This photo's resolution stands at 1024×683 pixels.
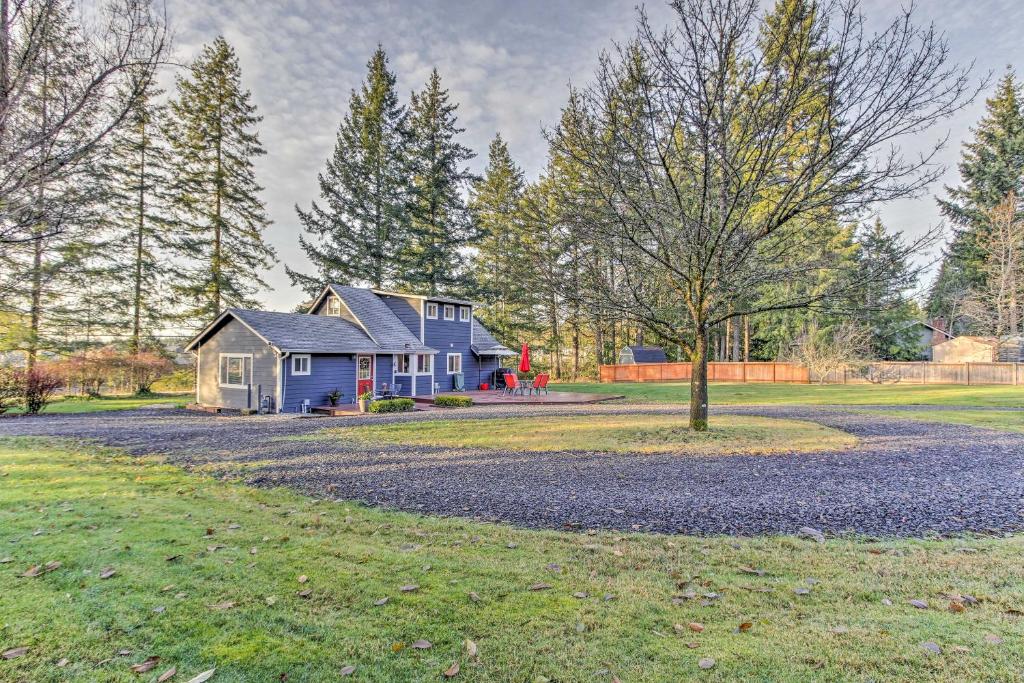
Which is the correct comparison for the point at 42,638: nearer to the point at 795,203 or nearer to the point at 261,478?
the point at 261,478

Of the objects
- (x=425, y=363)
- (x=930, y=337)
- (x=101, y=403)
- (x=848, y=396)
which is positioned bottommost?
(x=101, y=403)

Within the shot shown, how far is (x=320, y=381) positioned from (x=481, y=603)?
16.7 metres

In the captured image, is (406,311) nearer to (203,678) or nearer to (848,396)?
(848,396)

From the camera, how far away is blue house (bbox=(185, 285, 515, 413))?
1734 centimetres

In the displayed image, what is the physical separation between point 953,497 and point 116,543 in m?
9.32

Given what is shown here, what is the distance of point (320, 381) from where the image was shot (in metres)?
18.3

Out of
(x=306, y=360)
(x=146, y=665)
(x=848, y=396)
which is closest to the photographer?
(x=146, y=665)

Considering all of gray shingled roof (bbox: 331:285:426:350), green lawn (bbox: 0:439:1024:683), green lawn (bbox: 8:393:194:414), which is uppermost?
gray shingled roof (bbox: 331:285:426:350)

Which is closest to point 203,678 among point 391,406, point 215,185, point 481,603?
point 481,603

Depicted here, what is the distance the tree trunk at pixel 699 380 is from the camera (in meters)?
10.4

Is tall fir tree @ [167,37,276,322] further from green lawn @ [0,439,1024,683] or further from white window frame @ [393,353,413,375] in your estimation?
green lawn @ [0,439,1024,683]

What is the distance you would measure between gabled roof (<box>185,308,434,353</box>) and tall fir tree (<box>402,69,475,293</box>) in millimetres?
11901

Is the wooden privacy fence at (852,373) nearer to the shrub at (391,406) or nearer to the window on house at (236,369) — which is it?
the shrub at (391,406)

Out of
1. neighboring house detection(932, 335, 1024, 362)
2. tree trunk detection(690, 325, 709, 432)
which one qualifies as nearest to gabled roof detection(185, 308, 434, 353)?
tree trunk detection(690, 325, 709, 432)
